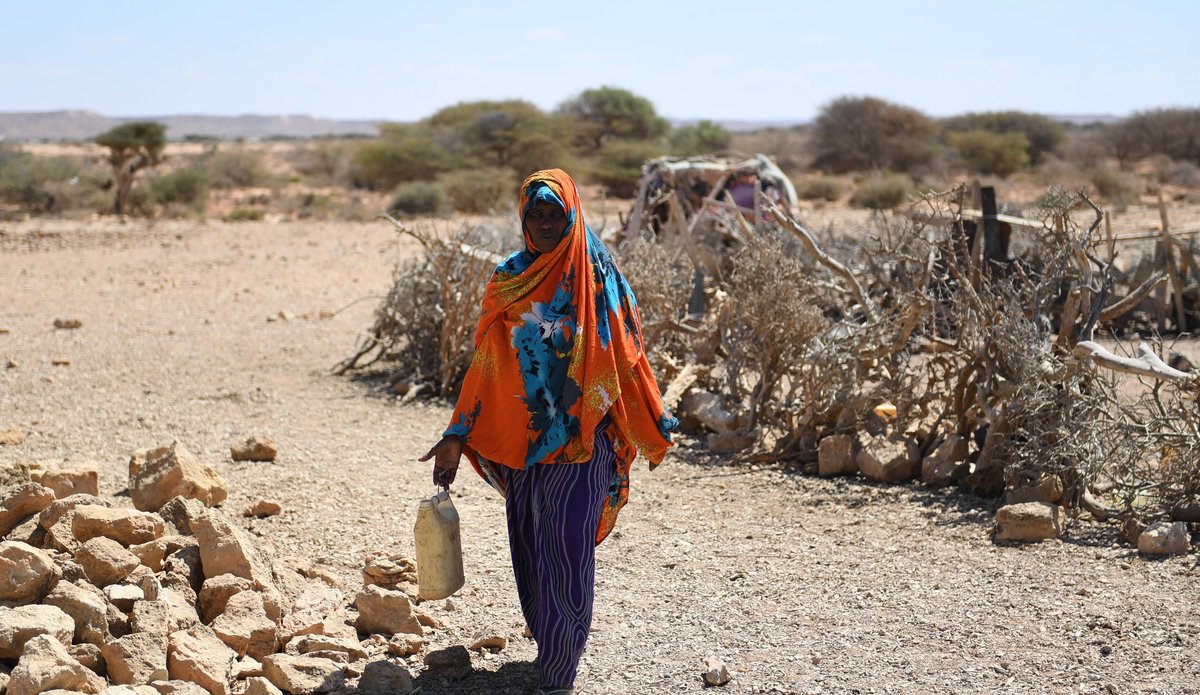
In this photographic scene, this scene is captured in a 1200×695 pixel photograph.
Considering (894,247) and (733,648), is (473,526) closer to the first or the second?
(733,648)

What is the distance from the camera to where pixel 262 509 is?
187 inches

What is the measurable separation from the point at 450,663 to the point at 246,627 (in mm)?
593

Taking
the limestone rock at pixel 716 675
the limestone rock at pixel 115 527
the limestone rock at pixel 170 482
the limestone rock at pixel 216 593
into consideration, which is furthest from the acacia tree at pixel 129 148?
the limestone rock at pixel 716 675

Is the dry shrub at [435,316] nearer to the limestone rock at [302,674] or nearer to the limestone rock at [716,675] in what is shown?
the limestone rock at [302,674]

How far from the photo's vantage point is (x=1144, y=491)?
451 cm

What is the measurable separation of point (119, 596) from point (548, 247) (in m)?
1.57

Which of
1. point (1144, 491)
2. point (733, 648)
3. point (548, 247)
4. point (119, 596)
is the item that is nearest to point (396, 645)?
point (119, 596)

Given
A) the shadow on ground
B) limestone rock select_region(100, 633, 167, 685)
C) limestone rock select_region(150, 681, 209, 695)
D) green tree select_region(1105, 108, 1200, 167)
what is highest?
green tree select_region(1105, 108, 1200, 167)

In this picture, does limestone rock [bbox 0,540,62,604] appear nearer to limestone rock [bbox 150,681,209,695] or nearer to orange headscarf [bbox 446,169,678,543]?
limestone rock [bbox 150,681,209,695]

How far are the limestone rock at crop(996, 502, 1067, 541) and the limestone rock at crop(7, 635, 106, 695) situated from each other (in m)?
3.18

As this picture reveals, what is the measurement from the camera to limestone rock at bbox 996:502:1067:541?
4301mm

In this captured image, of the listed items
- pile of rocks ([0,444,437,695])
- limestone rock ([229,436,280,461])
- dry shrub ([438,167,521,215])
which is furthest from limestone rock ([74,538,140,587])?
dry shrub ([438,167,521,215])

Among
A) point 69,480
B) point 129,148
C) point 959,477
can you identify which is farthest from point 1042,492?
point 129,148

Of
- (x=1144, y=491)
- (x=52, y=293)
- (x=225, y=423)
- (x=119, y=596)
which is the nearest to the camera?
(x=119, y=596)
